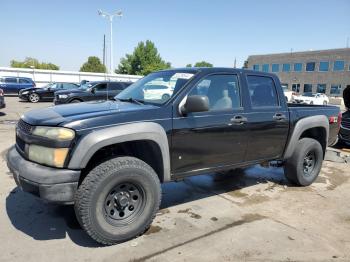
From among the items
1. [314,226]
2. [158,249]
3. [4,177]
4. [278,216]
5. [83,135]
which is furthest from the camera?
[4,177]

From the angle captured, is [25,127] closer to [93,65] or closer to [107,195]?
[107,195]

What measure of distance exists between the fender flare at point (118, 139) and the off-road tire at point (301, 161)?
2.52m

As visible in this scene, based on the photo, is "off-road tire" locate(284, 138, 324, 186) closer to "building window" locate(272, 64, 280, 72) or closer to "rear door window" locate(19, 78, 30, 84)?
"rear door window" locate(19, 78, 30, 84)

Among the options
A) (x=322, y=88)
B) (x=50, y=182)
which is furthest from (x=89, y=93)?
(x=322, y=88)

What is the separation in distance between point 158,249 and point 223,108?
6.29 ft

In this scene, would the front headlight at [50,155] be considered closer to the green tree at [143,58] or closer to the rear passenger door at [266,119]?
the rear passenger door at [266,119]

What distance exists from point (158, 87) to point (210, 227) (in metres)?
1.92

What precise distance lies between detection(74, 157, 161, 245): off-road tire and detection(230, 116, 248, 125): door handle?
53.0 inches

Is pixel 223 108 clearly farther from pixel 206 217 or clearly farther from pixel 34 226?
pixel 34 226

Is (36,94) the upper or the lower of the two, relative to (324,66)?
lower

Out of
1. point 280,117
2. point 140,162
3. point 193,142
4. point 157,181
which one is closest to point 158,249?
point 157,181

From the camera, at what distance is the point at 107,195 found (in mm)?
3266

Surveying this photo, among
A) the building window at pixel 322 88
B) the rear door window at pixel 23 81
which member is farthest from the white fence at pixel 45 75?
the building window at pixel 322 88

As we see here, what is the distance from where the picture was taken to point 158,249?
10.9 ft
